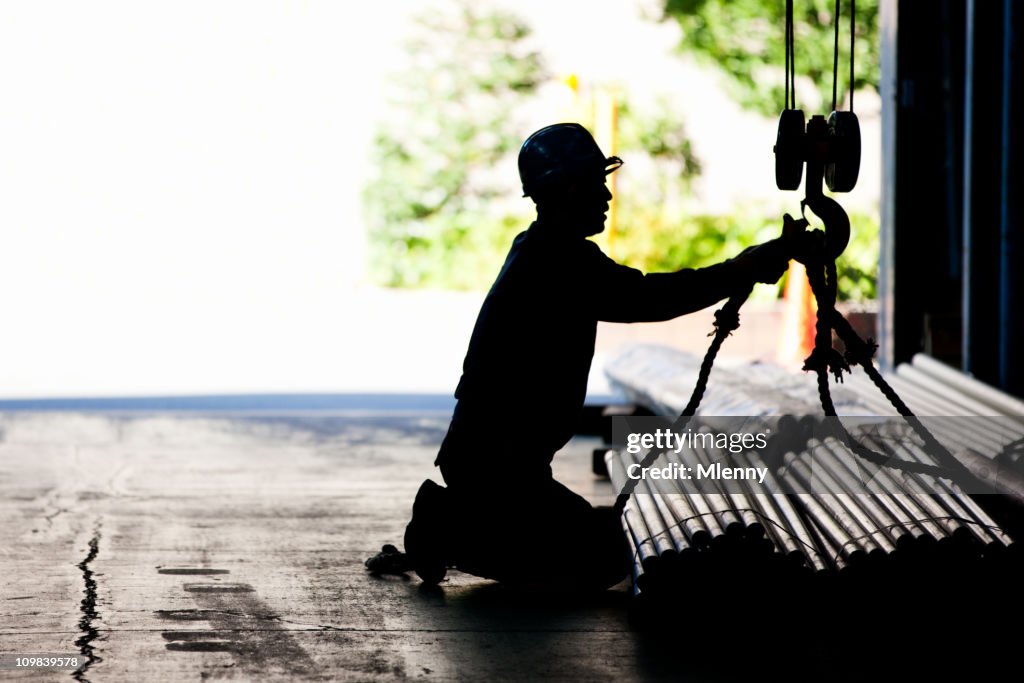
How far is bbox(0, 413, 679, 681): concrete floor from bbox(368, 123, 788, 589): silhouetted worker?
0.16 meters

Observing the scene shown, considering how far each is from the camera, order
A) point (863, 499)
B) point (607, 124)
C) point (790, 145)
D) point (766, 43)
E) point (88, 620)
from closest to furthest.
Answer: point (88, 620), point (790, 145), point (863, 499), point (607, 124), point (766, 43)

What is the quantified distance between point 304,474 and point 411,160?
31.3ft

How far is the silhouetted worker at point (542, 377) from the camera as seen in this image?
4.79m

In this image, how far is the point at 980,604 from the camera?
14.9ft

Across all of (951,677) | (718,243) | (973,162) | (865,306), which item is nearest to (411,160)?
(718,243)

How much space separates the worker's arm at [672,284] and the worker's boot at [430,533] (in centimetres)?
84

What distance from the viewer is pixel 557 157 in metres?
4.80

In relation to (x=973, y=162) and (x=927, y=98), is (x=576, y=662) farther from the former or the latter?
(x=927, y=98)

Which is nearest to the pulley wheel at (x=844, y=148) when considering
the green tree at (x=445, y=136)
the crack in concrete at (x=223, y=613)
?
the crack in concrete at (x=223, y=613)

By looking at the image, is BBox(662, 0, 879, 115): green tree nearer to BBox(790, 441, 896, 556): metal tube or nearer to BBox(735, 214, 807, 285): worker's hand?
BBox(790, 441, 896, 556): metal tube

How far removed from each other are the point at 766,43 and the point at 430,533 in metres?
12.2

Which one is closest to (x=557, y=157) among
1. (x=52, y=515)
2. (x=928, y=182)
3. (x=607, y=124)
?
(x=52, y=515)

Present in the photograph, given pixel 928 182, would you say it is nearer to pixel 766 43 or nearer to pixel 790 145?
pixel 790 145

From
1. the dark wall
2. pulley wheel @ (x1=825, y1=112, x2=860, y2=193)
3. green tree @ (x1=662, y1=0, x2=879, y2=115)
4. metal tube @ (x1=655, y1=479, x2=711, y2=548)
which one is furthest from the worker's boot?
green tree @ (x1=662, y1=0, x2=879, y2=115)
